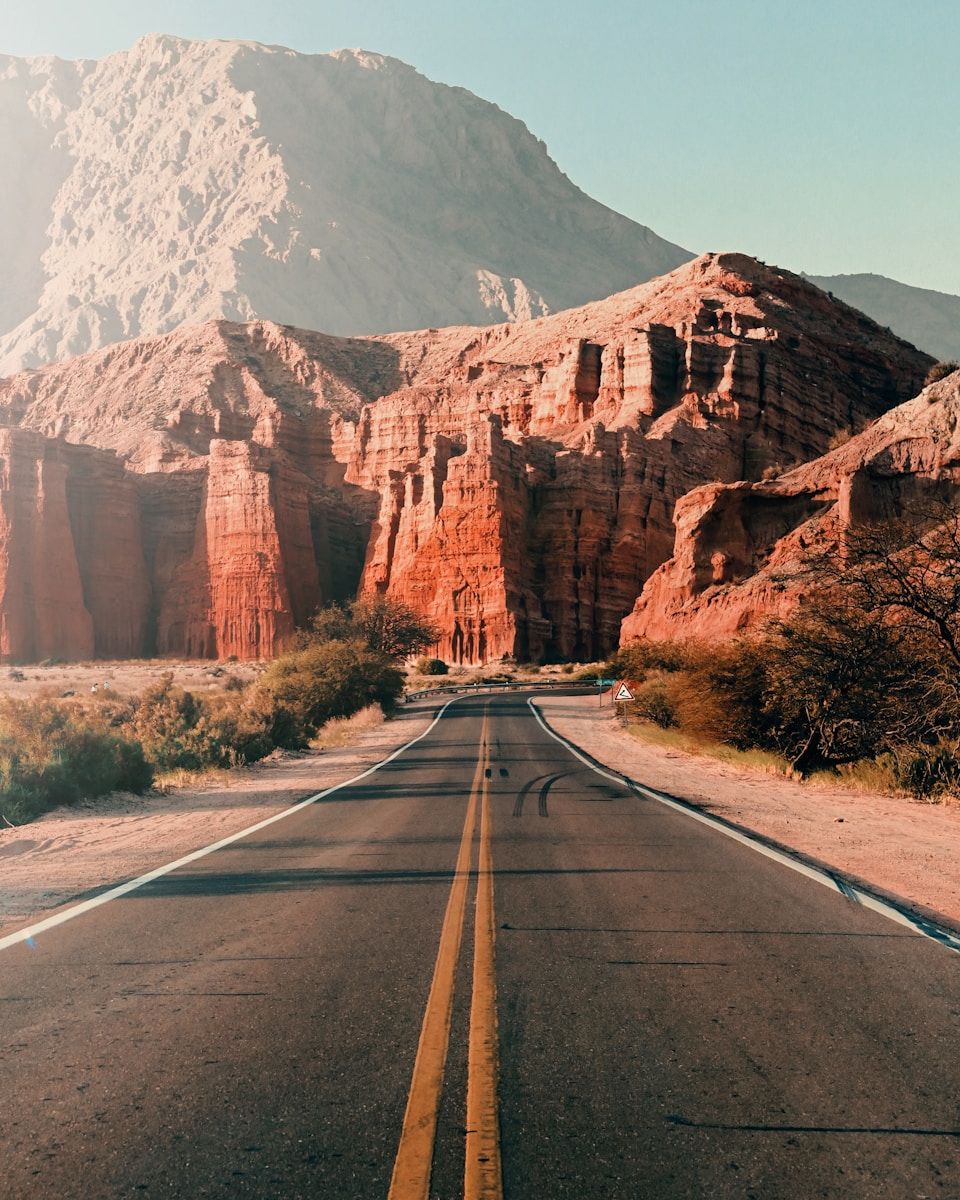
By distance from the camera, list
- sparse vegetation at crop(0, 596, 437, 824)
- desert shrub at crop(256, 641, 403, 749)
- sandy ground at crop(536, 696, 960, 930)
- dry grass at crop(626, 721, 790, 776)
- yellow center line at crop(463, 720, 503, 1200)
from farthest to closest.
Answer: desert shrub at crop(256, 641, 403, 749), dry grass at crop(626, 721, 790, 776), sparse vegetation at crop(0, 596, 437, 824), sandy ground at crop(536, 696, 960, 930), yellow center line at crop(463, 720, 503, 1200)

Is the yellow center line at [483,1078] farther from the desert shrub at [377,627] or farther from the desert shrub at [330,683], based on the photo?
the desert shrub at [377,627]

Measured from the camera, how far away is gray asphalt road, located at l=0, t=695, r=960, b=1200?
3.51 m

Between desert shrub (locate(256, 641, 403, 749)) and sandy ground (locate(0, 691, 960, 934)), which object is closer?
sandy ground (locate(0, 691, 960, 934))

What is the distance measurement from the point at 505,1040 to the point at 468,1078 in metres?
0.50

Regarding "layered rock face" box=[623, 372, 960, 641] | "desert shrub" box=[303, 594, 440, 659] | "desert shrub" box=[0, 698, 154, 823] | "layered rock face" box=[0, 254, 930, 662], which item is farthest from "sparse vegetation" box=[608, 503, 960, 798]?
"layered rock face" box=[0, 254, 930, 662]

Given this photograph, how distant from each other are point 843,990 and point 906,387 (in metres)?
113

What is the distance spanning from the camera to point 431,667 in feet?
275

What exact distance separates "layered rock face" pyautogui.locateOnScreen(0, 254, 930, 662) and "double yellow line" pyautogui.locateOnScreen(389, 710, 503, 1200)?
269ft

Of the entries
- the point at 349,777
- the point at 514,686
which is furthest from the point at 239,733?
the point at 514,686

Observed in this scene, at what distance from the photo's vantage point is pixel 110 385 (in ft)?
427

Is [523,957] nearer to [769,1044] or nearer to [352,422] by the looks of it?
[769,1044]

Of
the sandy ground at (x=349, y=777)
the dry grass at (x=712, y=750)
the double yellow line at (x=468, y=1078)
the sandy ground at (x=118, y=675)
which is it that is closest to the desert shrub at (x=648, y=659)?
the dry grass at (x=712, y=750)

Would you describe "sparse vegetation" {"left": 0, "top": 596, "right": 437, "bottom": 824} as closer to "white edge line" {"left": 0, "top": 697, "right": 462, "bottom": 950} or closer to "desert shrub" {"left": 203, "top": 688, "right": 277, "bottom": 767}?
"desert shrub" {"left": 203, "top": 688, "right": 277, "bottom": 767}

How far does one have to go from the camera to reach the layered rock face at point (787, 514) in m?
40.6
